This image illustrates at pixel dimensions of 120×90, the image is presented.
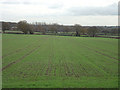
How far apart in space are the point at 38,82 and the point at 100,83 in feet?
15.3

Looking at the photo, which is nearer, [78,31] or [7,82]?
[7,82]

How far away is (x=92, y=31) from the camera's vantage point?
444 ft

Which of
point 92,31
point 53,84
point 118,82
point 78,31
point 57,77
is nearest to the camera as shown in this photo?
point 53,84

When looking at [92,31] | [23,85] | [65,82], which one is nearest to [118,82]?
[65,82]

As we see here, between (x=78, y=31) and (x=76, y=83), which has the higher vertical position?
(x=78, y=31)

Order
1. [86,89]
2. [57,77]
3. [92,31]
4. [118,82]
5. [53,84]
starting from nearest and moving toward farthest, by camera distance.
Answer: [86,89] < [53,84] < [118,82] < [57,77] < [92,31]

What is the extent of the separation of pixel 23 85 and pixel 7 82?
4.64 ft

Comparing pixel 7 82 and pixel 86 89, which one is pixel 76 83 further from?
pixel 7 82

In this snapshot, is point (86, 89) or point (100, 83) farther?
point (100, 83)

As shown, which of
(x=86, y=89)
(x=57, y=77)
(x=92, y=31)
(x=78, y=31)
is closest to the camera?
(x=86, y=89)

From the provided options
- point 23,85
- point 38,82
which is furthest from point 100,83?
point 23,85

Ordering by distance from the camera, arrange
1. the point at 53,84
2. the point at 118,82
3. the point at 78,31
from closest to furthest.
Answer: the point at 53,84 < the point at 118,82 < the point at 78,31

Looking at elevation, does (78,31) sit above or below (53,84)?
above

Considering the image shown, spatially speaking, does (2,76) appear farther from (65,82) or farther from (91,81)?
(91,81)
